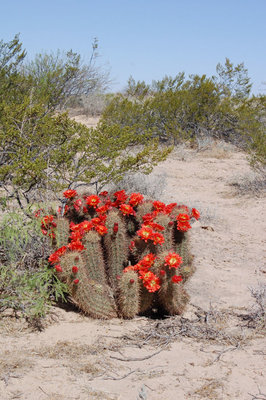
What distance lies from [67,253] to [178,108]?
13024mm

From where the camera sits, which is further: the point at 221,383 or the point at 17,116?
the point at 17,116

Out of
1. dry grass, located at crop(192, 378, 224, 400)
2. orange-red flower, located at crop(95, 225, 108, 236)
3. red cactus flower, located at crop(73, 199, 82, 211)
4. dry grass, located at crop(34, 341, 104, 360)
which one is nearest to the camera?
dry grass, located at crop(192, 378, 224, 400)

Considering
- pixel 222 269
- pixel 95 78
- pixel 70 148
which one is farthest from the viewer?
pixel 95 78

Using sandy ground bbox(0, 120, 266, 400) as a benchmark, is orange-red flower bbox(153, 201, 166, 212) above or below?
above

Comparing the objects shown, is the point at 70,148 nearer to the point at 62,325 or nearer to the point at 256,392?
the point at 62,325

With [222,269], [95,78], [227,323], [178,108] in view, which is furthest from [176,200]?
[95,78]

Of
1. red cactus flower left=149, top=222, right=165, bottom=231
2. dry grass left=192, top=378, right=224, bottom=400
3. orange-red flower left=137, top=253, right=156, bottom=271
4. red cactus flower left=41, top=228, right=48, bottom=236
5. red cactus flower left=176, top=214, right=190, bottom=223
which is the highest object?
red cactus flower left=176, top=214, right=190, bottom=223

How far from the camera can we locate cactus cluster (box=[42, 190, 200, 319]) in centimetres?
359

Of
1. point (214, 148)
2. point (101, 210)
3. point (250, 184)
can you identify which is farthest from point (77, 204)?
point (214, 148)

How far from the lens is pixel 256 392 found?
2721 millimetres

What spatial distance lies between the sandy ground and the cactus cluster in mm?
171

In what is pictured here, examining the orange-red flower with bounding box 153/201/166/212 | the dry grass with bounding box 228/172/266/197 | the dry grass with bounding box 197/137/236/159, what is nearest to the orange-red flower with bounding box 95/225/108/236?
the orange-red flower with bounding box 153/201/166/212

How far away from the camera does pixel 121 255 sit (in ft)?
13.2

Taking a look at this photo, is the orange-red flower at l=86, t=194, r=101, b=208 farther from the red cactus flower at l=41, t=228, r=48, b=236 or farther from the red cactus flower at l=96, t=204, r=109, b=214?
the red cactus flower at l=41, t=228, r=48, b=236
